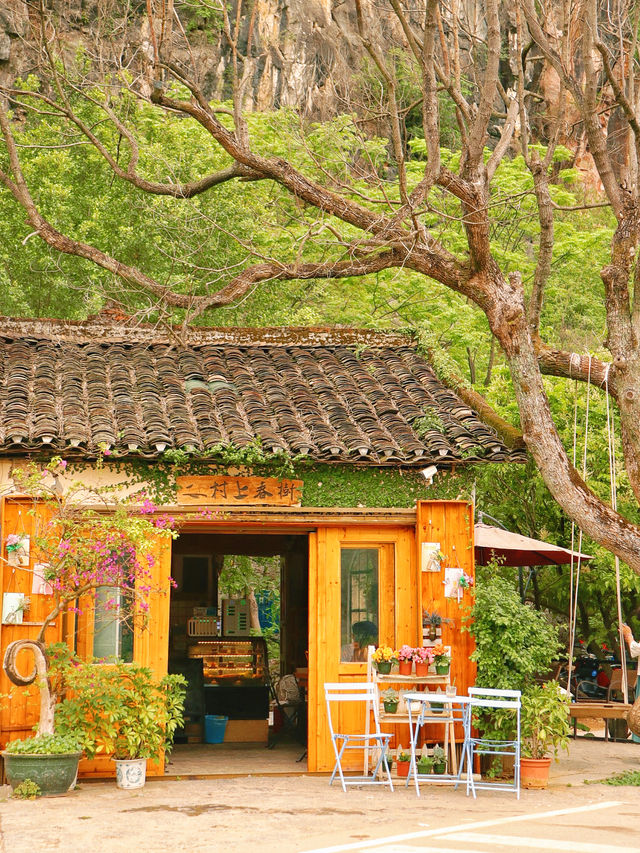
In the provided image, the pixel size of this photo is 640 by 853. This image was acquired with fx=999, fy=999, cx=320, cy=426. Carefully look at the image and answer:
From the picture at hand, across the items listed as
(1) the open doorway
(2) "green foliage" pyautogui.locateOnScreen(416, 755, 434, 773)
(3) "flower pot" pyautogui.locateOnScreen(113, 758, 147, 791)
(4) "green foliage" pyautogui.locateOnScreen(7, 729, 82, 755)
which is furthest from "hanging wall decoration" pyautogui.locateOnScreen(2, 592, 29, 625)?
(2) "green foliage" pyautogui.locateOnScreen(416, 755, 434, 773)

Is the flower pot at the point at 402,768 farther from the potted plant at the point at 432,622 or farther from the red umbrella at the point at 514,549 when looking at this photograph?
the red umbrella at the point at 514,549

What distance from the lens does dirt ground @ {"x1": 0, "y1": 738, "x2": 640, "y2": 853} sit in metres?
6.61

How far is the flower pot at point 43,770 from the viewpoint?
820 cm

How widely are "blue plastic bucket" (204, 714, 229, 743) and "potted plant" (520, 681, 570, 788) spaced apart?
15.3ft

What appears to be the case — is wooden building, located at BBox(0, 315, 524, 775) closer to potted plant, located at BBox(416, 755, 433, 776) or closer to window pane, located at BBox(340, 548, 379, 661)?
window pane, located at BBox(340, 548, 379, 661)

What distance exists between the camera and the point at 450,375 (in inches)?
463

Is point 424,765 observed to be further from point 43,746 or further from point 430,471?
point 43,746

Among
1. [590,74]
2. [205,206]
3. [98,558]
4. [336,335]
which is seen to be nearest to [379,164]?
[205,206]

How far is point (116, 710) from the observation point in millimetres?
8672

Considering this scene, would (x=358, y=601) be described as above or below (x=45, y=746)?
above

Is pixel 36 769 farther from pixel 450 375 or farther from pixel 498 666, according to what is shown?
pixel 450 375

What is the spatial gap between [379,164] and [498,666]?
18815mm

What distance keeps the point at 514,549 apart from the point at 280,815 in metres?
4.87

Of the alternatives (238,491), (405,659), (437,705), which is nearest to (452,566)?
(405,659)
